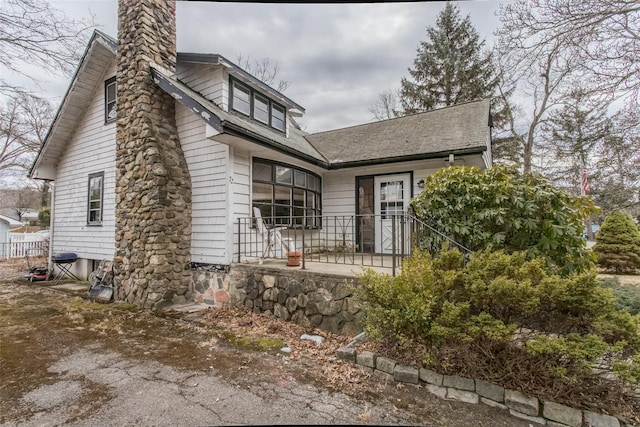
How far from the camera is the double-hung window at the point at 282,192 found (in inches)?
264

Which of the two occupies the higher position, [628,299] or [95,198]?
[95,198]

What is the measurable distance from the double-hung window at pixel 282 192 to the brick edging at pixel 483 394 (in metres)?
3.28

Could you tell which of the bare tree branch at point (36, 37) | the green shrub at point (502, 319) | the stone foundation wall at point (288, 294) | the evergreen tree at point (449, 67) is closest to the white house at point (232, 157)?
the stone foundation wall at point (288, 294)

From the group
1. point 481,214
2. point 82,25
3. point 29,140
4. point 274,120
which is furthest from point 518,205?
point 29,140

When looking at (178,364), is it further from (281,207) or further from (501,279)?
(281,207)

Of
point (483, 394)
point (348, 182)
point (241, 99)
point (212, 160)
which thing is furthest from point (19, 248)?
point (483, 394)

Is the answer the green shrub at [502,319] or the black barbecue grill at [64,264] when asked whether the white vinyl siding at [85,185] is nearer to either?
the black barbecue grill at [64,264]

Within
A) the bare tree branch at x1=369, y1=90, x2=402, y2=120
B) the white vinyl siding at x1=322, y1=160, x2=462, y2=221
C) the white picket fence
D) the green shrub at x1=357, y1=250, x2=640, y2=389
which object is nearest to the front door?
the white vinyl siding at x1=322, y1=160, x2=462, y2=221

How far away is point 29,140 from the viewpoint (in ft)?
54.4

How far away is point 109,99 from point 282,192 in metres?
5.51

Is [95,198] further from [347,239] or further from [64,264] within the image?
[347,239]

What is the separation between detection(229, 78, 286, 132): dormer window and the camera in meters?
7.10

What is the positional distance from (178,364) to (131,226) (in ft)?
13.6

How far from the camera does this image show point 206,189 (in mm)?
6324
